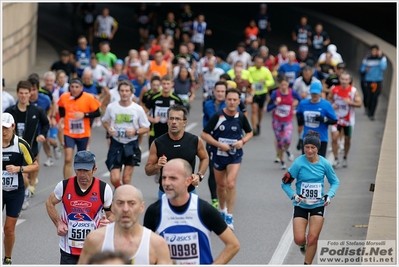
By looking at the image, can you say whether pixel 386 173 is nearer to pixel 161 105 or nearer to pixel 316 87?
pixel 316 87

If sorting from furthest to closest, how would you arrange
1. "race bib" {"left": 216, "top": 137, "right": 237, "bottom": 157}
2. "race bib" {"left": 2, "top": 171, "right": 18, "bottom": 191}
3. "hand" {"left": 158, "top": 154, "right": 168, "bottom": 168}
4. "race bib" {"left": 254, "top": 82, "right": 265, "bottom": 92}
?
"race bib" {"left": 254, "top": 82, "right": 265, "bottom": 92} → "race bib" {"left": 216, "top": 137, "right": 237, "bottom": 157} → "race bib" {"left": 2, "top": 171, "right": 18, "bottom": 191} → "hand" {"left": 158, "top": 154, "right": 168, "bottom": 168}

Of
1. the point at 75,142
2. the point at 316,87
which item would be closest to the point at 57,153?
the point at 75,142

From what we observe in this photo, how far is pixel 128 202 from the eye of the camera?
6.59 m

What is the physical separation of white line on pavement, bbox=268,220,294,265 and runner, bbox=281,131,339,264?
2.18 ft

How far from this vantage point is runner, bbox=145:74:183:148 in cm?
1509

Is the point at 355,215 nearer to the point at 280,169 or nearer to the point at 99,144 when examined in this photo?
the point at 280,169

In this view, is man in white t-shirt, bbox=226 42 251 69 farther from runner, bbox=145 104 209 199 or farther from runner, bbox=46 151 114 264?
runner, bbox=46 151 114 264

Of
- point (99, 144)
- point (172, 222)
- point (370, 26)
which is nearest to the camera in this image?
point (172, 222)

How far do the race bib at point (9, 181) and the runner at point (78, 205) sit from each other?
5.61ft

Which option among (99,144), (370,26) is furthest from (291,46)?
(99,144)

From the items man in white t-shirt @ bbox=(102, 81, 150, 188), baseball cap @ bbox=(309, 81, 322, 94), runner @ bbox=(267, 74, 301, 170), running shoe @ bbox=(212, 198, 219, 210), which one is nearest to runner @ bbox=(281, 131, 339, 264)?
running shoe @ bbox=(212, 198, 219, 210)

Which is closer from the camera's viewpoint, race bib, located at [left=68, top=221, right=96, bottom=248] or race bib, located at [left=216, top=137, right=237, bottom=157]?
race bib, located at [left=68, top=221, right=96, bottom=248]

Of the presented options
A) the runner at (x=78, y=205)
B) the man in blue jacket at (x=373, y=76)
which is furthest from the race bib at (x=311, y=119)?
the man in blue jacket at (x=373, y=76)

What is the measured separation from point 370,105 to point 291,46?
16.3 metres
